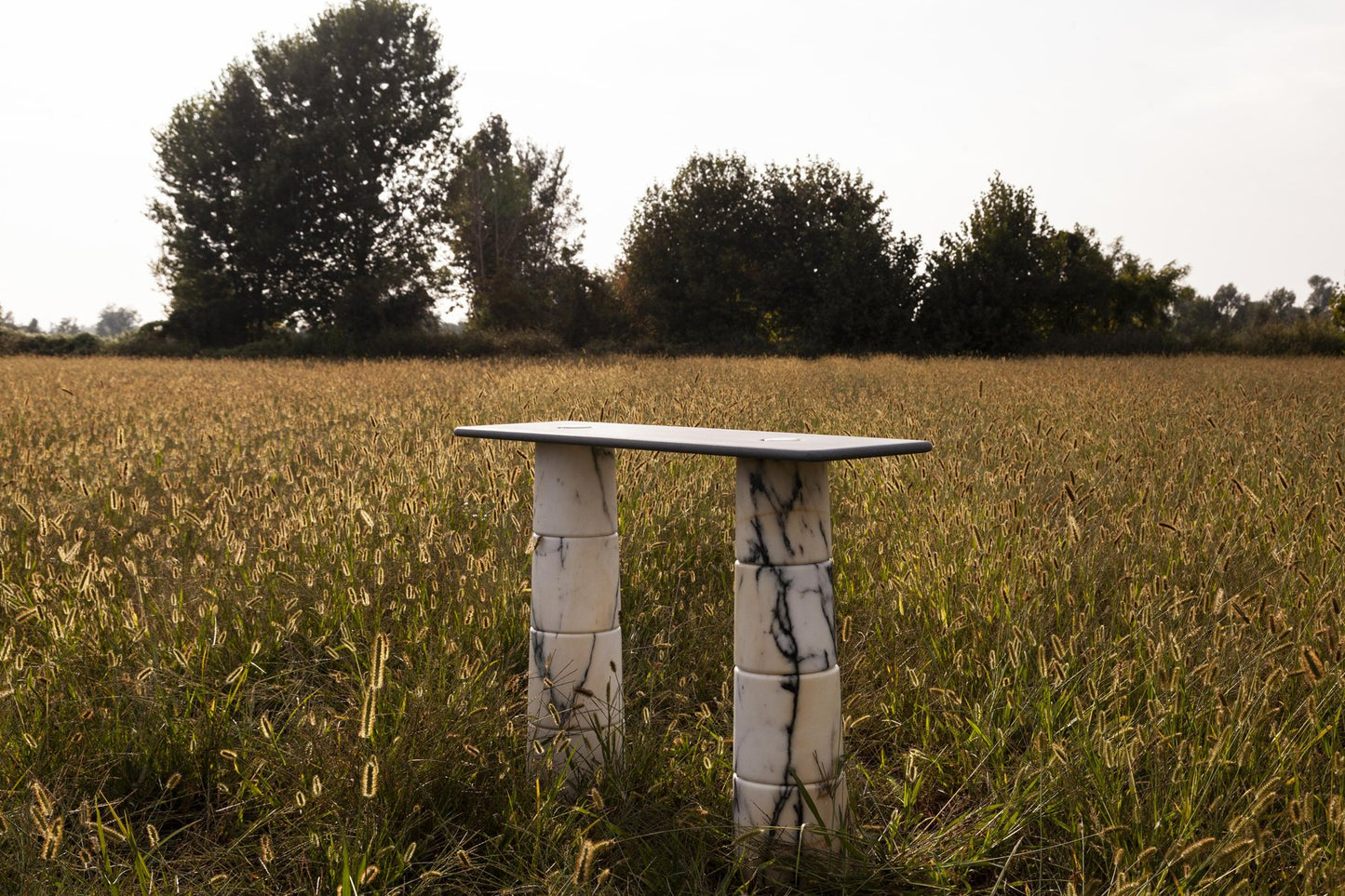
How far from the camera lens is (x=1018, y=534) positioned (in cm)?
322

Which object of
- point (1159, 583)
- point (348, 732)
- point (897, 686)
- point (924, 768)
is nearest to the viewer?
point (348, 732)

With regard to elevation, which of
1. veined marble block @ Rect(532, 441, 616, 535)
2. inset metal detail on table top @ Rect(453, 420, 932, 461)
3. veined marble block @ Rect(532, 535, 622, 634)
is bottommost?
veined marble block @ Rect(532, 535, 622, 634)

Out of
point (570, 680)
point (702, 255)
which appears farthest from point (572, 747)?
point (702, 255)

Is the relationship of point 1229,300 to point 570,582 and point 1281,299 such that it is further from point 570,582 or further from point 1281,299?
point 570,582

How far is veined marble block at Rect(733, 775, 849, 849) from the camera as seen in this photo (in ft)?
6.08

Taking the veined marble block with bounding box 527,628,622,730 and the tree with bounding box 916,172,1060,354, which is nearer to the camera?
the veined marble block with bounding box 527,628,622,730

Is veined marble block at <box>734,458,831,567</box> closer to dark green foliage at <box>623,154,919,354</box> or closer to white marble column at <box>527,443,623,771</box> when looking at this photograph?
white marble column at <box>527,443,623,771</box>

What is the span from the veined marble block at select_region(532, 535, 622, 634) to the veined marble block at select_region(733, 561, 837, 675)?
475 millimetres

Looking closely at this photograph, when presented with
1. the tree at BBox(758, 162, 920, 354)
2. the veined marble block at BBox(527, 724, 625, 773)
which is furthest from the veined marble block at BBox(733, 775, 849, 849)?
the tree at BBox(758, 162, 920, 354)

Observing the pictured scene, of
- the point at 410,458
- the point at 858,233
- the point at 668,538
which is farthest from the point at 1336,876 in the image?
the point at 858,233

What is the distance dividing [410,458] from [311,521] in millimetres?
1562

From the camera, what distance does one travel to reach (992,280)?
28406 mm

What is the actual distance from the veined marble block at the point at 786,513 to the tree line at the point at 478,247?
26.7 m

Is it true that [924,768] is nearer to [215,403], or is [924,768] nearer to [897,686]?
[897,686]
